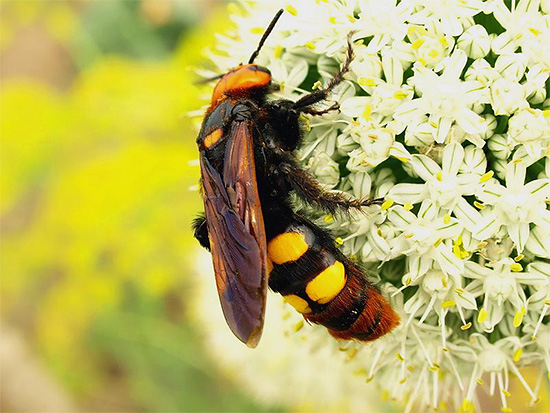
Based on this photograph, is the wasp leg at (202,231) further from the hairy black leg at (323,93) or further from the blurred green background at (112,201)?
the blurred green background at (112,201)

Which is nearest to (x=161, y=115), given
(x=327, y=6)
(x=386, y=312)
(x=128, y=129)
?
(x=128, y=129)

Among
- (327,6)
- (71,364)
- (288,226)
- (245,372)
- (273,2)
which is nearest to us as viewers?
(288,226)

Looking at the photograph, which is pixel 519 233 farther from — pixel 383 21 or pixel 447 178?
pixel 383 21

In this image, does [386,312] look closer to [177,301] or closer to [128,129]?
[128,129]

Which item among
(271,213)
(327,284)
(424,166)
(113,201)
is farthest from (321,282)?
(113,201)

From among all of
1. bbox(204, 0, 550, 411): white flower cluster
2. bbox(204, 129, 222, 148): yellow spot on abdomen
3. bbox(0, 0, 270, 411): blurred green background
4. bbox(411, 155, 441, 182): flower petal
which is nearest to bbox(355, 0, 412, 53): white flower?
bbox(204, 0, 550, 411): white flower cluster

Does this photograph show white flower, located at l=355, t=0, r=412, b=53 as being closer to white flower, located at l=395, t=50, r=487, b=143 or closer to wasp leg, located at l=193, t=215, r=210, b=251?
white flower, located at l=395, t=50, r=487, b=143
